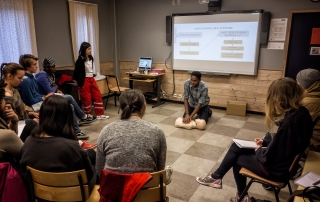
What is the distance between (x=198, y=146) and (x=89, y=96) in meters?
2.26

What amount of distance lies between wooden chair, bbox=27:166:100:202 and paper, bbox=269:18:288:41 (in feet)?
13.7

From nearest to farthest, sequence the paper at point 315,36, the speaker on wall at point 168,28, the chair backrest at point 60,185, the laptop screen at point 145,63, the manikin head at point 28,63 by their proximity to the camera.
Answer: the chair backrest at point 60,185
the manikin head at point 28,63
the paper at point 315,36
the speaker on wall at point 168,28
the laptop screen at point 145,63

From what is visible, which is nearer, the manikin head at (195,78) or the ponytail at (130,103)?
the ponytail at (130,103)

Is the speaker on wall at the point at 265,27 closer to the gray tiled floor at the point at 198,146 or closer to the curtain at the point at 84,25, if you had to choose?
the gray tiled floor at the point at 198,146

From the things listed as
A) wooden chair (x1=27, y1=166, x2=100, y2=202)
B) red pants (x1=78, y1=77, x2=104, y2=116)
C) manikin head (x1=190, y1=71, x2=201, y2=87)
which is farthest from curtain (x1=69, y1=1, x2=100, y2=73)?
wooden chair (x1=27, y1=166, x2=100, y2=202)

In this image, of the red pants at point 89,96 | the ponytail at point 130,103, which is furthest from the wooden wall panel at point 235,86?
the ponytail at point 130,103

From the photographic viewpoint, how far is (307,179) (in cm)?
157

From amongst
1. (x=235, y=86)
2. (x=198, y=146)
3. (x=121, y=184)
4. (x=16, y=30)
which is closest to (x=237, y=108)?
(x=235, y=86)

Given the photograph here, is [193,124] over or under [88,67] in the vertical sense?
under

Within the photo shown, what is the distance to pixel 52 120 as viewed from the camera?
1438 mm

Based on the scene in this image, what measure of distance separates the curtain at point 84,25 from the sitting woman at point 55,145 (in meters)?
3.89

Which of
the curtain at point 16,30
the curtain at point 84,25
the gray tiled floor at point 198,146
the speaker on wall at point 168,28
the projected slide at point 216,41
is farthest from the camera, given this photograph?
the speaker on wall at point 168,28

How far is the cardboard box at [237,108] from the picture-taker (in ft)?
15.2

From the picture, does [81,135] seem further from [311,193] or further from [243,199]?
[311,193]
